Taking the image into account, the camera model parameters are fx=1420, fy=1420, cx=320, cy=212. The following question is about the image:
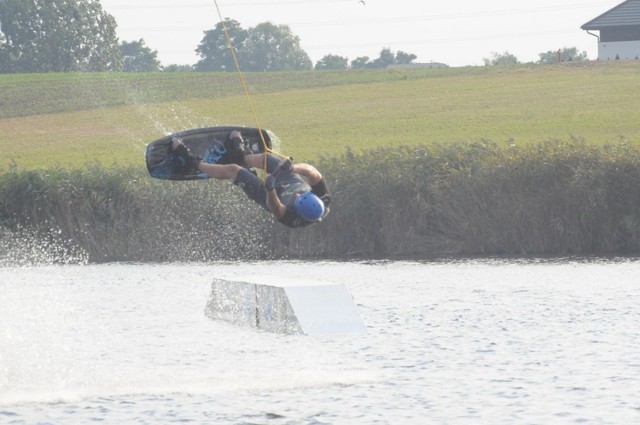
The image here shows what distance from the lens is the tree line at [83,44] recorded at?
50.0 metres

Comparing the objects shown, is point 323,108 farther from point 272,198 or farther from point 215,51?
Result: point 215,51

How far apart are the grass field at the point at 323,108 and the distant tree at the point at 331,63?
40.6 m

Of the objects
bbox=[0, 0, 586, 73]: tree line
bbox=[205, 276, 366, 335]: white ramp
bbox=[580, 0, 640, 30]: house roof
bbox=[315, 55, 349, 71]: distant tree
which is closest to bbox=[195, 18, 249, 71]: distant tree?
bbox=[0, 0, 586, 73]: tree line

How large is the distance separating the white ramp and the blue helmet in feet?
13.0

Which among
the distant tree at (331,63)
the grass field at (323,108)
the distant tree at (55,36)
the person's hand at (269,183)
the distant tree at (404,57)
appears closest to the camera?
the person's hand at (269,183)

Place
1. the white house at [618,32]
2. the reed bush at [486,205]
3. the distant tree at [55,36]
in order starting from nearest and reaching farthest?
the reed bush at [486,205] → the distant tree at [55,36] → the white house at [618,32]

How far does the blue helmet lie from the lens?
15055 millimetres

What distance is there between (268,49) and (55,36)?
47.2 meters

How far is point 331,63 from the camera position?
360 ft

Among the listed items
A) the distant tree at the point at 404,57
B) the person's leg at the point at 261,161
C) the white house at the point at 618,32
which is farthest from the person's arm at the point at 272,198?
the distant tree at the point at 404,57

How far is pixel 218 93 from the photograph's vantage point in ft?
186

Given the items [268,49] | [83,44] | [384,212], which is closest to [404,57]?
[268,49]

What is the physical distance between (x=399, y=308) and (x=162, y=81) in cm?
3854

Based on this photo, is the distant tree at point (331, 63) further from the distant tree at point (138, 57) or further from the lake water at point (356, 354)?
the lake water at point (356, 354)
